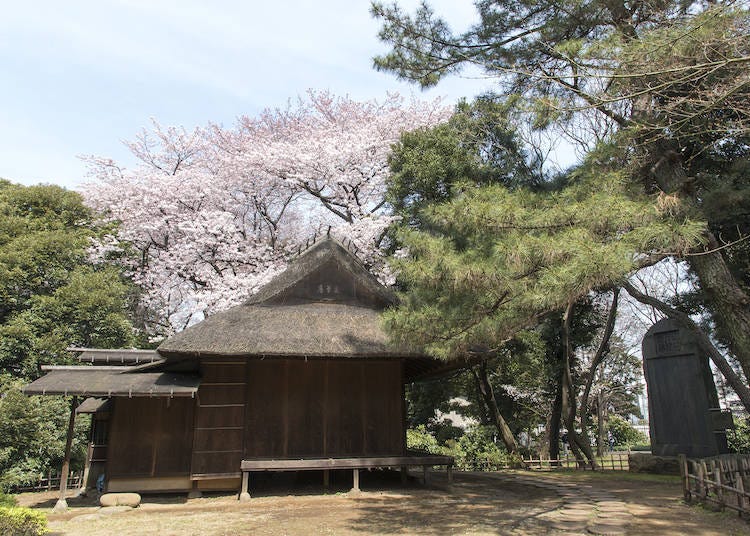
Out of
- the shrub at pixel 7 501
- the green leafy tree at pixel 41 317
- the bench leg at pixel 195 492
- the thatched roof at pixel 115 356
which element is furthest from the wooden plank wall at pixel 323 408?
the green leafy tree at pixel 41 317

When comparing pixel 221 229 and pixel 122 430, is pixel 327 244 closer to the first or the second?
pixel 122 430

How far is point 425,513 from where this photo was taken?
24.6ft

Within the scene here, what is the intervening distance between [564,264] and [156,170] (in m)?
17.5

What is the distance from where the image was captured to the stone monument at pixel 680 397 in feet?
37.2

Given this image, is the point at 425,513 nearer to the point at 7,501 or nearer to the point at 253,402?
the point at 253,402

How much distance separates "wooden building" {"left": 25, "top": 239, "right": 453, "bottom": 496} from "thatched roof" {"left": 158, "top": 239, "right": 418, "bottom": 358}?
0.03 meters

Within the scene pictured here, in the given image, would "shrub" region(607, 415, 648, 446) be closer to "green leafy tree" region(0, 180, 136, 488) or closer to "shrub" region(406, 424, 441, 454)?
"shrub" region(406, 424, 441, 454)

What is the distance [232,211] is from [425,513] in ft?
43.6

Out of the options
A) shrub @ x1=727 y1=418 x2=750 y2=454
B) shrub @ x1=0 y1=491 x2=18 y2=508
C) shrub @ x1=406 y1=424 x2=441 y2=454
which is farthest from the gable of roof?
shrub @ x1=727 y1=418 x2=750 y2=454

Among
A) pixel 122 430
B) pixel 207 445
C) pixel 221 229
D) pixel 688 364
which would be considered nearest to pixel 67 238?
pixel 221 229

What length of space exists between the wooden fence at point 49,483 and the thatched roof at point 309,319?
5941mm

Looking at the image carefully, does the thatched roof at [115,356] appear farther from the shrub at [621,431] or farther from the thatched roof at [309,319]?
the shrub at [621,431]

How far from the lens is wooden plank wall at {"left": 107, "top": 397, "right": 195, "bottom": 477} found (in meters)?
9.41

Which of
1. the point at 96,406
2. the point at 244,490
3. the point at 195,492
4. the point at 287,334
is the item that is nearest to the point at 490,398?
the point at 287,334
